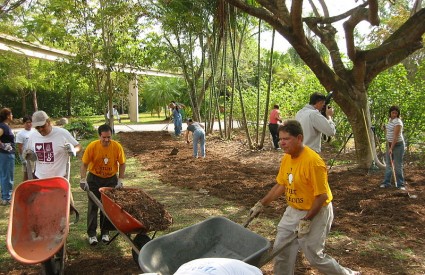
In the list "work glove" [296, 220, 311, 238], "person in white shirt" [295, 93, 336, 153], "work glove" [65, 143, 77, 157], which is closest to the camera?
"work glove" [296, 220, 311, 238]

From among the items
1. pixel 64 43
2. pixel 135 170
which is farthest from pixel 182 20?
pixel 135 170

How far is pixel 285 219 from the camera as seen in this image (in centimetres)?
348

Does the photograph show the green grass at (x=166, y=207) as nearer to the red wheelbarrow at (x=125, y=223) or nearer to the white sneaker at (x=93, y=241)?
the white sneaker at (x=93, y=241)

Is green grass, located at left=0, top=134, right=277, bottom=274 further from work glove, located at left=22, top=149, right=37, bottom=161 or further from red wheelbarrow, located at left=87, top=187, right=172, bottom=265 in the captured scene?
work glove, located at left=22, top=149, right=37, bottom=161

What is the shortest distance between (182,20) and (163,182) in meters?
8.46

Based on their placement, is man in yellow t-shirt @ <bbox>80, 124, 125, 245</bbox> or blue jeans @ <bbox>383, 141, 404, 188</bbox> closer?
man in yellow t-shirt @ <bbox>80, 124, 125, 245</bbox>

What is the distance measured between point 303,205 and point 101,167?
2824 mm

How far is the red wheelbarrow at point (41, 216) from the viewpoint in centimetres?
389

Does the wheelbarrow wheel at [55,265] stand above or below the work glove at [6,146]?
below

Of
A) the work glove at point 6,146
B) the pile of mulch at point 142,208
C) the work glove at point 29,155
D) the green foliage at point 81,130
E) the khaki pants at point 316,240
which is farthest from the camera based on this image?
the green foliage at point 81,130

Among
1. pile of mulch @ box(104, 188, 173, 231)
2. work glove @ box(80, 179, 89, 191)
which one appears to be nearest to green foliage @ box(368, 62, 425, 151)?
pile of mulch @ box(104, 188, 173, 231)

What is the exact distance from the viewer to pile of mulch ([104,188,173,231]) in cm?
410

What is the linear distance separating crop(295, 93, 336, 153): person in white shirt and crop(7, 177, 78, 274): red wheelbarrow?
9.76ft

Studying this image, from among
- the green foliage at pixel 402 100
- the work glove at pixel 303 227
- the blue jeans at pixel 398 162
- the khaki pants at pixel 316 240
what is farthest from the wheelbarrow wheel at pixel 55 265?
the green foliage at pixel 402 100
